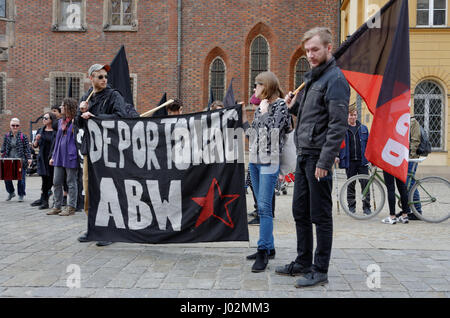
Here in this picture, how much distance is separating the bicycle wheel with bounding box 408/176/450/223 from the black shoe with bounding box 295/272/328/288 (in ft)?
14.2

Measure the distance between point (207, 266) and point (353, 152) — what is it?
15.5ft

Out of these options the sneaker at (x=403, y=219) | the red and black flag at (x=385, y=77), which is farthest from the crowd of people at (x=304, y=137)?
the sneaker at (x=403, y=219)

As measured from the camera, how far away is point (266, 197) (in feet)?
14.0

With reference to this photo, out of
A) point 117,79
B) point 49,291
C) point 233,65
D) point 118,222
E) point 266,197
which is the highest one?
point 233,65

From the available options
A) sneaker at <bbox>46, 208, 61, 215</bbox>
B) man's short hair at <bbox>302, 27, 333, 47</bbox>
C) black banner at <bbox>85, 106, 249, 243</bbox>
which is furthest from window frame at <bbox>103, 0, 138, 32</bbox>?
man's short hair at <bbox>302, 27, 333, 47</bbox>

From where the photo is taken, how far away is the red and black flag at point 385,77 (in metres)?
4.61

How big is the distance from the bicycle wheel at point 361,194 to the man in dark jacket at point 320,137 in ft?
13.3

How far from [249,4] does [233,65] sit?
10.1 feet

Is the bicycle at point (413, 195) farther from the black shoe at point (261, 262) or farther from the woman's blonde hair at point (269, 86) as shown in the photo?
the woman's blonde hair at point (269, 86)

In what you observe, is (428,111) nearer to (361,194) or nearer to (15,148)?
(361,194)

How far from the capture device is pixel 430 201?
24.4 ft

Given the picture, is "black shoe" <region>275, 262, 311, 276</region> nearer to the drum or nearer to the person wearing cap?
the person wearing cap
